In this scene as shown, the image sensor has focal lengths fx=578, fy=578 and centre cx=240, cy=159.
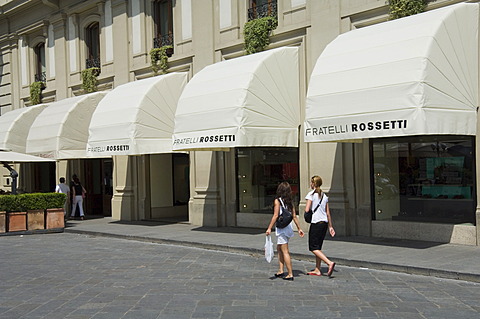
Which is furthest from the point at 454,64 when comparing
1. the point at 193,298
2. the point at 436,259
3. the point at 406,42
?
the point at 193,298

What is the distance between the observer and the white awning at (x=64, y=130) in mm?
21391

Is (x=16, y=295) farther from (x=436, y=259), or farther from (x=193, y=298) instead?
(x=436, y=259)

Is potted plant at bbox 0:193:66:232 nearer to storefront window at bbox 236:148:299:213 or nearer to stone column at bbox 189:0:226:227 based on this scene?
stone column at bbox 189:0:226:227

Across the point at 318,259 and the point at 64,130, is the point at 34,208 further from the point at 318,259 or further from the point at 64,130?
the point at 318,259

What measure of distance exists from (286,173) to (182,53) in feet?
19.3

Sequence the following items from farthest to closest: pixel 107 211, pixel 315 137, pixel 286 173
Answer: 1. pixel 107 211
2. pixel 286 173
3. pixel 315 137

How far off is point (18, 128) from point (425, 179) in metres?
17.8

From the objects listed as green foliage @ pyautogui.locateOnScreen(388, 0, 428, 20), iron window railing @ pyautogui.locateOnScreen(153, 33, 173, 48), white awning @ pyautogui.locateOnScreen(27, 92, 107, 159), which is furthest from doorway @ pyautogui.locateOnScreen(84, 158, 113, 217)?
green foliage @ pyautogui.locateOnScreen(388, 0, 428, 20)

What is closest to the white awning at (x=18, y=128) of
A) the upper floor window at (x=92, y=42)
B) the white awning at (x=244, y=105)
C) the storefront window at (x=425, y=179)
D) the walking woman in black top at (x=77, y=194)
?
the upper floor window at (x=92, y=42)

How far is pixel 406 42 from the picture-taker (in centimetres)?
1179

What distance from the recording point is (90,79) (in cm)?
2341

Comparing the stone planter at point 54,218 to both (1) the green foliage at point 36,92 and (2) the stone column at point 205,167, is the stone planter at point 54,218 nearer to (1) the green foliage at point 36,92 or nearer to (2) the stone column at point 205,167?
(2) the stone column at point 205,167

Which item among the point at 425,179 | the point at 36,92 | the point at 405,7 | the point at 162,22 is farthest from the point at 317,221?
the point at 36,92

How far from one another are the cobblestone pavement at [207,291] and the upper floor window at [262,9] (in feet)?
25.1
